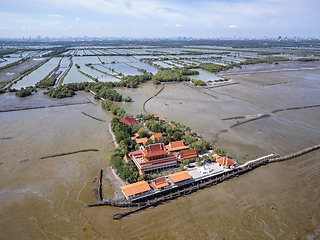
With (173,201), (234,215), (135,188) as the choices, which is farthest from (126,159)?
(234,215)

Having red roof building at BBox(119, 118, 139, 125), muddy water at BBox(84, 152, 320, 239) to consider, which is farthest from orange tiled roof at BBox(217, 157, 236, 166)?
red roof building at BBox(119, 118, 139, 125)

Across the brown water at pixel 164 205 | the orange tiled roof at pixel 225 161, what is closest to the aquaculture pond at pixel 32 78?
the brown water at pixel 164 205

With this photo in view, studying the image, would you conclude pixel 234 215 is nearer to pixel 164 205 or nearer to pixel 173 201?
pixel 173 201

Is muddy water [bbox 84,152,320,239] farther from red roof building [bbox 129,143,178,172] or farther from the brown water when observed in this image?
red roof building [bbox 129,143,178,172]

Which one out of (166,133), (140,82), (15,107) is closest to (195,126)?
→ (166,133)

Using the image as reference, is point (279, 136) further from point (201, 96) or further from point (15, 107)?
point (15, 107)
